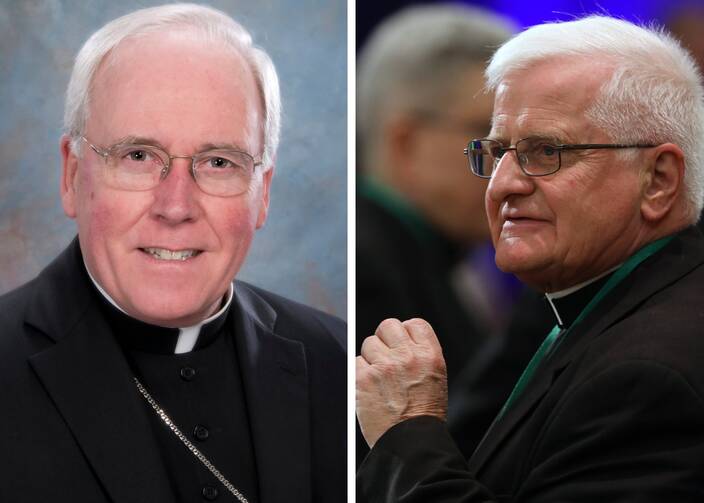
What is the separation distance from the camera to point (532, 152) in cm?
272

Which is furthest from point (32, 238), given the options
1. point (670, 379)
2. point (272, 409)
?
point (670, 379)

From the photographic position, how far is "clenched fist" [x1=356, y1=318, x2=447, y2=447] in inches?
111

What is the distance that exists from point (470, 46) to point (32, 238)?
4.70 ft

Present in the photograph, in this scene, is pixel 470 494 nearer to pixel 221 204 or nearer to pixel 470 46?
pixel 221 204

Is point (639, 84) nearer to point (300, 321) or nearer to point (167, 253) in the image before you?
point (300, 321)

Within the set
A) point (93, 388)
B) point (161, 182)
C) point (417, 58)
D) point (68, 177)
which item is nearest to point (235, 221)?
point (161, 182)

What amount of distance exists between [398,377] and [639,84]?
104 cm

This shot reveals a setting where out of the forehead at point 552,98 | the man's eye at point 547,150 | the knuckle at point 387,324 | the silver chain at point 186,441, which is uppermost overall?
the forehead at point 552,98

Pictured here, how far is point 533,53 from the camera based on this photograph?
109 inches

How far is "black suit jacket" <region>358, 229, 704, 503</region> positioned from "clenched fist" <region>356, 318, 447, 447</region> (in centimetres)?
8

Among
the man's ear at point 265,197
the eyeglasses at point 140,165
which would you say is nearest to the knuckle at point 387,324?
the man's ear at point 265,197

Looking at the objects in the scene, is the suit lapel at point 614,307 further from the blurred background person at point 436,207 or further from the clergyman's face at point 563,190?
the blurred background person at point 436,207

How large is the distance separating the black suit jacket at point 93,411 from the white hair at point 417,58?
0.70 meters

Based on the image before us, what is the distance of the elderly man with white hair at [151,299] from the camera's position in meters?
2.70
